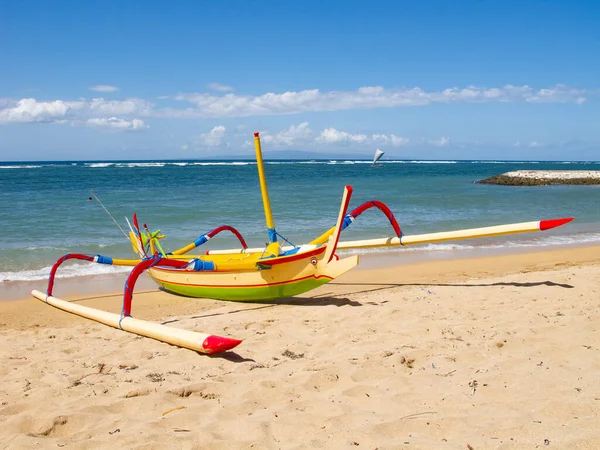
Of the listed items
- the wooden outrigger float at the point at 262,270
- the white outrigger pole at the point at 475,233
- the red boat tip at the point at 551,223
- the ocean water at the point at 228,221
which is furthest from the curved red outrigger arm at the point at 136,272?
the red boat tip at the point at 551,223

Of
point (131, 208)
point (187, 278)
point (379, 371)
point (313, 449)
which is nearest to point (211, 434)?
point (313, 449)

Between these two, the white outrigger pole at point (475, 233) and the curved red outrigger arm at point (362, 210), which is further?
the curved red outrigger arm at point (362, 210)

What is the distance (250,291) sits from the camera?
25.1 ft

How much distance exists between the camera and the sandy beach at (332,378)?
10.1 feet

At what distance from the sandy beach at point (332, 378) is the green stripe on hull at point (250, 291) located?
0.29m

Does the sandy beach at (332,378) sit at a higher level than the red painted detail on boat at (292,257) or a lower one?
lower

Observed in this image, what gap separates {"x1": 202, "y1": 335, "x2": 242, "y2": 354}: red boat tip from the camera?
465cm

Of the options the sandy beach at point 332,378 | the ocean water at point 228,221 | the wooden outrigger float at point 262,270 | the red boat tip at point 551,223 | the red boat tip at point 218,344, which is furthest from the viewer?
the ocean water at point 228,221

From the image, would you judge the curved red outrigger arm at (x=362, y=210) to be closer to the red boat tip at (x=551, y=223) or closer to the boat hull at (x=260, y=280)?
the boat hull at (x=260, y=280)

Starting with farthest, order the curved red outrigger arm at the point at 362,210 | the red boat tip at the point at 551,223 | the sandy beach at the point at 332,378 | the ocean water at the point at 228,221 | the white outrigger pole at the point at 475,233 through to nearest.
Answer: the ocean water at the point at 228,221 → the curved red outrigger arm at the point at 362,210 → the white outrigger pole at the point at 475,233 → the red boat tip at the point at 551,223 → the sandy beach at the point at 332,378

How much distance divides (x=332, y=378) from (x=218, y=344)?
1.20 meters

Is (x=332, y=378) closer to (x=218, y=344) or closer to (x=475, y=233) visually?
(x=218, y=344)

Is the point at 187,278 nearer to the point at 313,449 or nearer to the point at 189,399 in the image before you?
the point at 189,399

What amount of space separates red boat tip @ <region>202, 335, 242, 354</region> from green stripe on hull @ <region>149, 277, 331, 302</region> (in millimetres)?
2586
